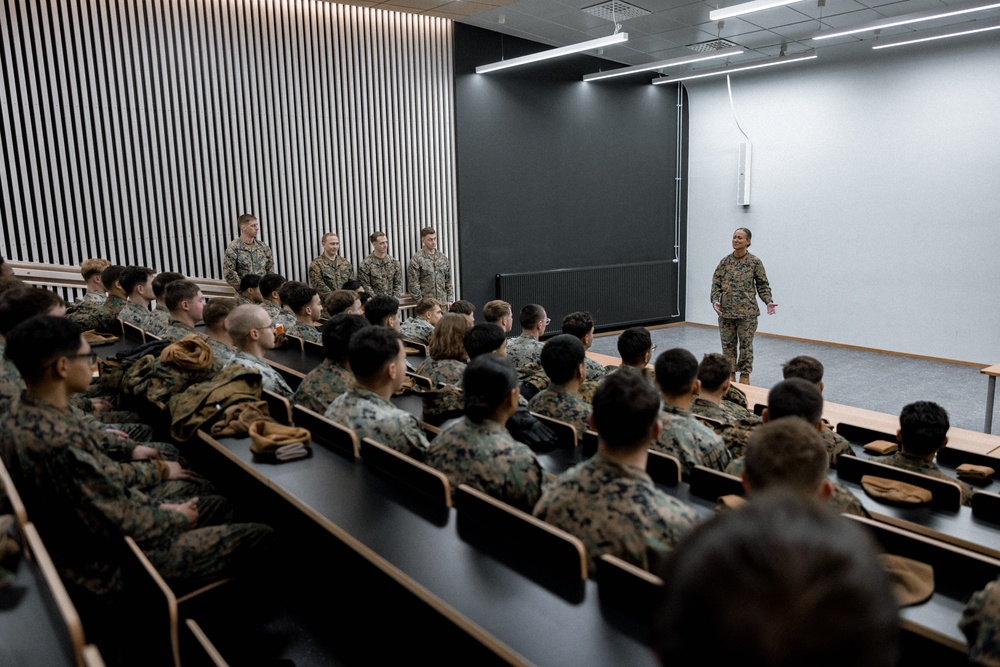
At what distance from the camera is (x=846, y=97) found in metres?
9.04

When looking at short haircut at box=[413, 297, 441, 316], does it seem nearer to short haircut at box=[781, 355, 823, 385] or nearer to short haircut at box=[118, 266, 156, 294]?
short haircut at box=[118, 266, 156, 294]

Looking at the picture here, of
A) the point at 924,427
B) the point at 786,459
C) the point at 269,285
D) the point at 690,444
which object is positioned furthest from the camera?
the point at 269,285

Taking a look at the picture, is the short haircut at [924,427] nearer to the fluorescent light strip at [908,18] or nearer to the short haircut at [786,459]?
the short haircut at [786,459]

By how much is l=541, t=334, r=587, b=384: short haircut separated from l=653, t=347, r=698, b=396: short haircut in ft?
1.45

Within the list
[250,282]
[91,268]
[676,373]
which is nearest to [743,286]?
[676,373]

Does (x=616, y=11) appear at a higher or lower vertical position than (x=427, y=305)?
higher

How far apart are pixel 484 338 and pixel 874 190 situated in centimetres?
740

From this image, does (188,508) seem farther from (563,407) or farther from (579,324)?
(579,324)

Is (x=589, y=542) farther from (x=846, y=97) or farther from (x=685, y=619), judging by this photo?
(x=846, y=97)

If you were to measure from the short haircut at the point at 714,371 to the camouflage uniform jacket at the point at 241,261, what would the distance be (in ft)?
16.9

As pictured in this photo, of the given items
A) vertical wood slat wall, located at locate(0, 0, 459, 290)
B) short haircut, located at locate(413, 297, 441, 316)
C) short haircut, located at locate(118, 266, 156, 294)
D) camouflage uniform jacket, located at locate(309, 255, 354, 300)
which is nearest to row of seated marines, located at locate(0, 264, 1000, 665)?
short haircut, located at locate(118, 266, 156, 294)

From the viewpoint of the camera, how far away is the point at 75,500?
6.93 feet

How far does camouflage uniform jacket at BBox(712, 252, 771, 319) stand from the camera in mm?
7172

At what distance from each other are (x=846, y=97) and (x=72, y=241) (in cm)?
931
